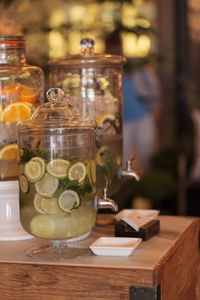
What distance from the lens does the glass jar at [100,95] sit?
1686 millimetres

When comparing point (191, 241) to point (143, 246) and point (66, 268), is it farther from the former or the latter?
point (66, 268)

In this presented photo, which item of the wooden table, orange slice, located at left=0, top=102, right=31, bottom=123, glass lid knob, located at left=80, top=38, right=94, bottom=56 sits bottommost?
the wooden table

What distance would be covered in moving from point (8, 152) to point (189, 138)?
4.89m

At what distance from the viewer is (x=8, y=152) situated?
1.54 meters

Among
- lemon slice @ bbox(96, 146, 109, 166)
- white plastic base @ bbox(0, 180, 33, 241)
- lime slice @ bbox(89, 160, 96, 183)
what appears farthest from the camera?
lemon slice @ bbox(96, 146, 109, 166)

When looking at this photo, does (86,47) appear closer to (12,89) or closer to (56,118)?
(12,89)

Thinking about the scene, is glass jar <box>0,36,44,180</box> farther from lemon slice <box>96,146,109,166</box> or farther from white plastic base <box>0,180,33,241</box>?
lemon slice <box>96,146,109,166</box>

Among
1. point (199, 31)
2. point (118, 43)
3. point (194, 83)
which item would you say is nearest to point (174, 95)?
point (194, 83)

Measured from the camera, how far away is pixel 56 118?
136 cm

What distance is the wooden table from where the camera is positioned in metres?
1.23

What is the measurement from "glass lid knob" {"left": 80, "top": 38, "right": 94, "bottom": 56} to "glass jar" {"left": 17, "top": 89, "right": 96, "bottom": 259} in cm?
41

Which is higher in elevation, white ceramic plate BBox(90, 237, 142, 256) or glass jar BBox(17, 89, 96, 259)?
glass jar BBox(17, 89, 96, 259)

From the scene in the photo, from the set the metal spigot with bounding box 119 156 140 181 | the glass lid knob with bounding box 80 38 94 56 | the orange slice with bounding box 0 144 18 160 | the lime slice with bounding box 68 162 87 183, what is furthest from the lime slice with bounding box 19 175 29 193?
the glass lid knob with bounding box 80 38 94 56

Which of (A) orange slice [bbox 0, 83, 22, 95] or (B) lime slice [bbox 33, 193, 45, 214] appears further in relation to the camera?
(A) orange slice [bbox 0, 83, 22, 95]
